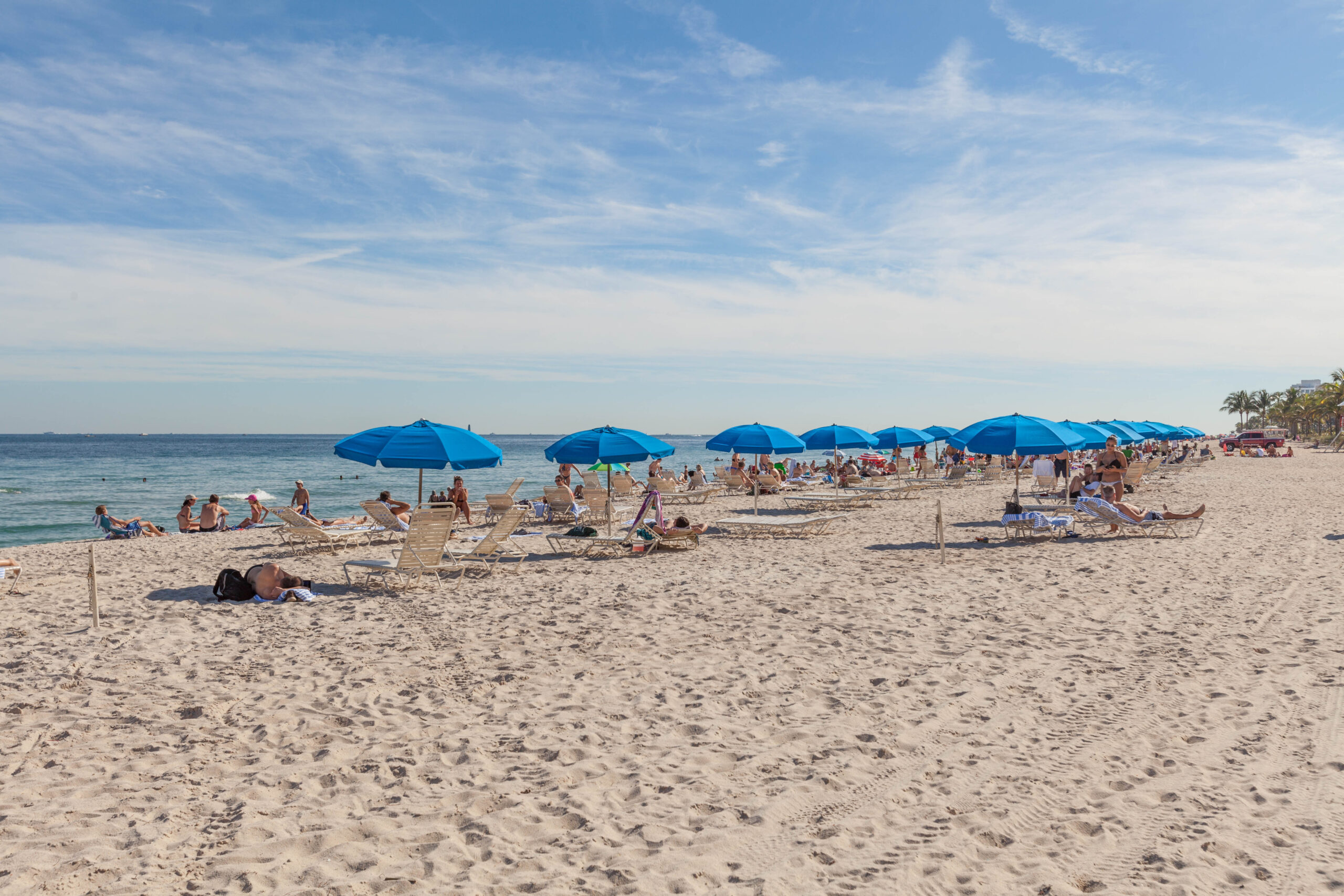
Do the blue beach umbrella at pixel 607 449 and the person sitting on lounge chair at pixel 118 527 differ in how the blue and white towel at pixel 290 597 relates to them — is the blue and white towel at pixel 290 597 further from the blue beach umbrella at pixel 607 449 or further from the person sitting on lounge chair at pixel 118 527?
the person sitting on lounge chair at pixel 118 527

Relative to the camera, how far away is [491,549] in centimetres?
907

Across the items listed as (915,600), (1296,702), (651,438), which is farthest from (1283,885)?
(651,438)

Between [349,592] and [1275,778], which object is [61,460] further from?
[1275,778]

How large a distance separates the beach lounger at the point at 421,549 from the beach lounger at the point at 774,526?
480 cm

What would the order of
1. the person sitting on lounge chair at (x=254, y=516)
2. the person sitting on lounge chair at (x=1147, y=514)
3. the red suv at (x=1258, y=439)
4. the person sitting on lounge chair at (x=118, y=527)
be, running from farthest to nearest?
the red suv at (x=1258, y=439) < the person sitting on lounge chair at (x=254, y=516) < the person sitting on lounge chair at (x=118, y=527) < the person sitting on lounge chair at (x=1147, y=514)

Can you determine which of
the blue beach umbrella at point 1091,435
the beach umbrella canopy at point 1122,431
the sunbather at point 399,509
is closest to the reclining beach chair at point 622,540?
the sunbather at point 399,509

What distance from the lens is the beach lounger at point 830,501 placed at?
1559 cm

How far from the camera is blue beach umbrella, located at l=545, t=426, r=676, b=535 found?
41.2ft

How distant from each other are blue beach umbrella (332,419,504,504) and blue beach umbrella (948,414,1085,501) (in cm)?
671

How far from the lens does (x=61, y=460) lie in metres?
65.4

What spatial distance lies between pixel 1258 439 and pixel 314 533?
181ft

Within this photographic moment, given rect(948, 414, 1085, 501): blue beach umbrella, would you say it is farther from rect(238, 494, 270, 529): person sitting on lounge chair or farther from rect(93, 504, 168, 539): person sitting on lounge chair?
rect(93, 504, 168, 539): person sitting on lounge chair

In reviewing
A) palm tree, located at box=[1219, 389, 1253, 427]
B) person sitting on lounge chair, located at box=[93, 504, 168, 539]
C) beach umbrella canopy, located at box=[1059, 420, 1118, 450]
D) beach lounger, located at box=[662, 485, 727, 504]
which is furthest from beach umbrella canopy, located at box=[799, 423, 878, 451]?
palm tree, located at box=[1219, 389, 1253, 427]

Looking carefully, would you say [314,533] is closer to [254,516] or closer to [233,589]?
[233,589]
